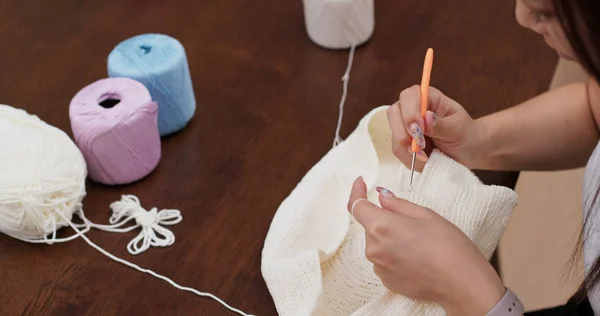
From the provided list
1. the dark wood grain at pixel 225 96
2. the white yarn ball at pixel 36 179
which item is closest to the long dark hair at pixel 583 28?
the dark wood grain at pixel 225 96

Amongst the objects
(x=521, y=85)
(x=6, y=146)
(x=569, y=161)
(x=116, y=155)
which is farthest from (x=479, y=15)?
(x=6, y=146)

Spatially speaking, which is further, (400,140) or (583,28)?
(400,140)

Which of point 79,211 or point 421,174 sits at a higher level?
point 421,174

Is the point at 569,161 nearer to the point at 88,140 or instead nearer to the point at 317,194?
the point at 317,194

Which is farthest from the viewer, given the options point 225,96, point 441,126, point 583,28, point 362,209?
point 225,96

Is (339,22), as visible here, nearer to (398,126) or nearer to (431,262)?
(398,126)

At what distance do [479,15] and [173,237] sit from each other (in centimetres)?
62

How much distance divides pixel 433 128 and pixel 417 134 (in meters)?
0.04

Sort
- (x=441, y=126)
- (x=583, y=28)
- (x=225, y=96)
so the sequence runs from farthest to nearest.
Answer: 1. (x=225, y=96)
2. (x=441, y=126)
3. (x=583, y=28)

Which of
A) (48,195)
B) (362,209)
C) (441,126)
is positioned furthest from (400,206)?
(48,195)

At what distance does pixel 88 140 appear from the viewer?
786 millimetres

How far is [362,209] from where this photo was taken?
0.66m

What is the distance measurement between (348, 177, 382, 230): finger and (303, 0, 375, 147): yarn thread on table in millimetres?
276

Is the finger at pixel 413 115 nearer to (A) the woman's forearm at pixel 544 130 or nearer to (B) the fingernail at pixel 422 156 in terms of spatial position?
(B) the fingernail at pixel 422 156
